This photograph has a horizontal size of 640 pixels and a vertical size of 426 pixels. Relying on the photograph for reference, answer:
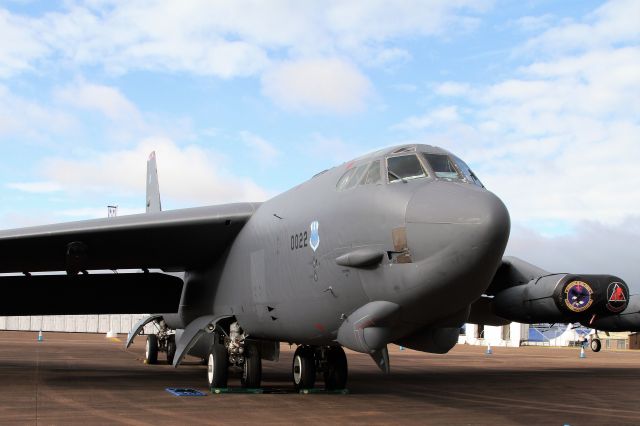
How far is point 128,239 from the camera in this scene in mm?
13633

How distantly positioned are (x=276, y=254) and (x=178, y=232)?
2765mm

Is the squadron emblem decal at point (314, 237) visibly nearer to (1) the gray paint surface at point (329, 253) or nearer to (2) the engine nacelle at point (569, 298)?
(1) the gray paint surface at point (329, 253)

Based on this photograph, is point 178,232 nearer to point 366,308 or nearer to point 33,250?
point 33,250

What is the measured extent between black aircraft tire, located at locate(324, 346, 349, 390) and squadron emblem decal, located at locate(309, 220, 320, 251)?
2.69m

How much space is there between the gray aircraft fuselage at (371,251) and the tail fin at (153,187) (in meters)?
10.7

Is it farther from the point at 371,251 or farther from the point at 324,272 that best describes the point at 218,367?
the point at 371,251

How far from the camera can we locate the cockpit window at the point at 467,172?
9.36 meters

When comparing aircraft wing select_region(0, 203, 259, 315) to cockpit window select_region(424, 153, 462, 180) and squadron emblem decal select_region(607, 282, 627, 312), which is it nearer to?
cockpit window select_region(424, 153, 462, 180)

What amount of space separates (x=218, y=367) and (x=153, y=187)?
11700 mm

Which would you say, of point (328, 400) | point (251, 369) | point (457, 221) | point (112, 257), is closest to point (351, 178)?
point (457, 221)

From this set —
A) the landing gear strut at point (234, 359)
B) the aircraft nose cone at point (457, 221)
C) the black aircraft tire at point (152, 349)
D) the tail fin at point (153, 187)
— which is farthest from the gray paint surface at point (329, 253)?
the tail fin at point (153, 187)

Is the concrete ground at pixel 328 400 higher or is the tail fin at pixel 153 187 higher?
the tail fin at pixel 153 187

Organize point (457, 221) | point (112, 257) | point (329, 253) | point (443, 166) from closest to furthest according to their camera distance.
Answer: point (457, 221) → point (443, 166) → point (329, 253) → point (112, 257)

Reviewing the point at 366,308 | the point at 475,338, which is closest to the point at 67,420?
the point at 366,308
